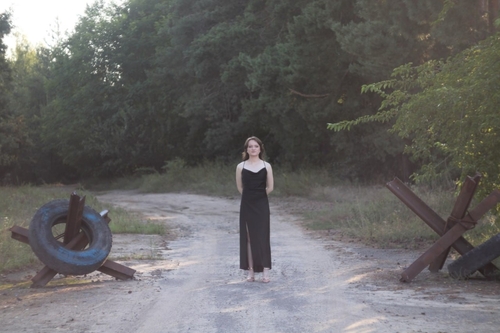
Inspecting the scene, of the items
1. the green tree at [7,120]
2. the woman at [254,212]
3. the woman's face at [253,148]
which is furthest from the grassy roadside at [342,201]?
the green tree at [7,120]

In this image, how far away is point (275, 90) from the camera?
32281mm

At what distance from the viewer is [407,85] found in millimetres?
13711

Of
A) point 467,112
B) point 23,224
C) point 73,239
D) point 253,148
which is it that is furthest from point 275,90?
point 73,239

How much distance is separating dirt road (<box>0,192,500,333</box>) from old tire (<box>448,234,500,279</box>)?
0.19m

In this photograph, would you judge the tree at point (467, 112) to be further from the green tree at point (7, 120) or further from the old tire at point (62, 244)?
the green tree at point (7, 120)

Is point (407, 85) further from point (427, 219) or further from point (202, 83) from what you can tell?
point (202, 83)

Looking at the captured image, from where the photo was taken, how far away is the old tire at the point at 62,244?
934 cm

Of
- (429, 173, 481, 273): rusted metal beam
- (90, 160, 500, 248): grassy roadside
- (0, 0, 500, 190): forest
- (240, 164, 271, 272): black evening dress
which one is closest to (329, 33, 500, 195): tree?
(0, 0, 500, 190): forest

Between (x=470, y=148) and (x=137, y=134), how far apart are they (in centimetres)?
4058

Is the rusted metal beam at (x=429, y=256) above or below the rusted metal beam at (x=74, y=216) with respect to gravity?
below

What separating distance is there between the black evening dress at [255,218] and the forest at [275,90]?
3014 millimetres

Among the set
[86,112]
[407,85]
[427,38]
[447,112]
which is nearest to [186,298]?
[447,112]

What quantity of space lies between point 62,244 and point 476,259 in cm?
543

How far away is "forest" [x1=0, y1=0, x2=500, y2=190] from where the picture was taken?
11.9 m
